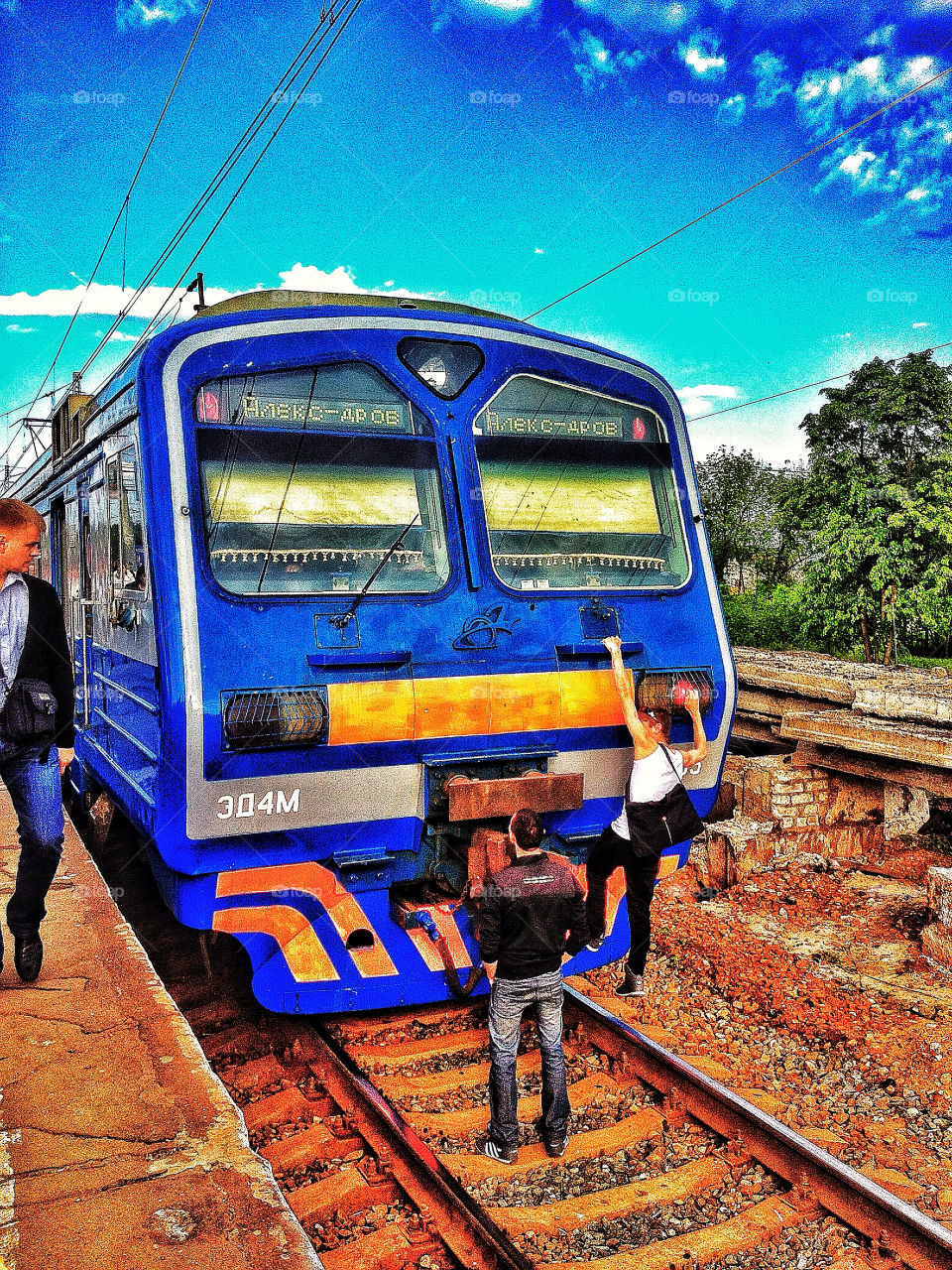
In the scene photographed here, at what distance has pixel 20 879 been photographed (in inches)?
152

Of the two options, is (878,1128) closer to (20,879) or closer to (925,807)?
(20,879)

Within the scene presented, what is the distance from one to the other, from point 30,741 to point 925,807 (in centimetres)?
712

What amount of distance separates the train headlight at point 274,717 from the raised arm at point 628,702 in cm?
139

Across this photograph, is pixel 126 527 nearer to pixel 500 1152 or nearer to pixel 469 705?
pixel 469 705

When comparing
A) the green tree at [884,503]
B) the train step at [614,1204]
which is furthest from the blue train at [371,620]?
the green tree at [884,503]

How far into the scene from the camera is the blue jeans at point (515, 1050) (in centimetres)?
365

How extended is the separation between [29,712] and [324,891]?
1.40 meters

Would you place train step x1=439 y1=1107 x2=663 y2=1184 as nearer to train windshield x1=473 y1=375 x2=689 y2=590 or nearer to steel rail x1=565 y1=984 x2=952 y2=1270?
steel rail x1=565 y1=984 x2=952 y2=1270

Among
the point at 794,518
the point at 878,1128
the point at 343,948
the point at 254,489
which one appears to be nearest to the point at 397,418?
the point at 254,489

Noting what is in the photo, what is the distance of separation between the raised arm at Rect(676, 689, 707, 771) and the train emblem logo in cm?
98

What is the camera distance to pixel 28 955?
13.4ft

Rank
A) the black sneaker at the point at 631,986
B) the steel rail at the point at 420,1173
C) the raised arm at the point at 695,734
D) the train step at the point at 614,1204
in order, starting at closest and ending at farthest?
the steel rail at the point at 420,1173, the train step at the point at 614,1204, the raised arm at the point at 695,734, the black sneaker at the point at 631,986

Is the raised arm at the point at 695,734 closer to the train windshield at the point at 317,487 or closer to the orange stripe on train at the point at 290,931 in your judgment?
the train windshield at the point at 317,487

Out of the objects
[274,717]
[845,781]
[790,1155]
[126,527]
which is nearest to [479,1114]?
[790,1155]
